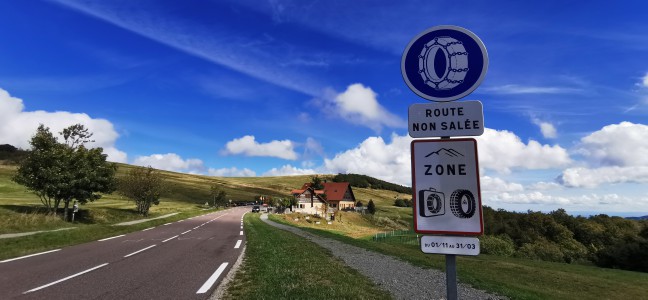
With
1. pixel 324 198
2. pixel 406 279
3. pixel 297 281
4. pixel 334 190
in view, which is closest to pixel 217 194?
pixel 324 198

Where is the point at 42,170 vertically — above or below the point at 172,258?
above

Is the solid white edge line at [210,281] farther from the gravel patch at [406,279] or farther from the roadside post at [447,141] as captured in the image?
the roadside post at [447,141]

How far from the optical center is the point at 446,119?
10.1ft

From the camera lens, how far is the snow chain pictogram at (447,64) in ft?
10.3

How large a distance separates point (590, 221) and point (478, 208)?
62.8 m

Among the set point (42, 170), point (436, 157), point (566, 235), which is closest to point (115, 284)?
point (436, 157)

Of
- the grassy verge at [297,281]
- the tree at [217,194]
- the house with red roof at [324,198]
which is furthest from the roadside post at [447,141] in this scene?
the tree at [217,194]

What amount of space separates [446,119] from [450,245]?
101cm

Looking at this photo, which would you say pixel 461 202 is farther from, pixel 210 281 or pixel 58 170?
pixel 58 170

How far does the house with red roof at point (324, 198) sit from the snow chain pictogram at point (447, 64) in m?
80.1

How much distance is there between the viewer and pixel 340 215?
73812mm

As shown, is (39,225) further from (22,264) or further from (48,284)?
(48,284)

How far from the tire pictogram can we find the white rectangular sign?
18.6 inches

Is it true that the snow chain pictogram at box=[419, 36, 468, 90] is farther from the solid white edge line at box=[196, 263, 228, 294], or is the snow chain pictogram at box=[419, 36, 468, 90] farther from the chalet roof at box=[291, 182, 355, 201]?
the chalet roof at box=[291, 182, 355, 201]
